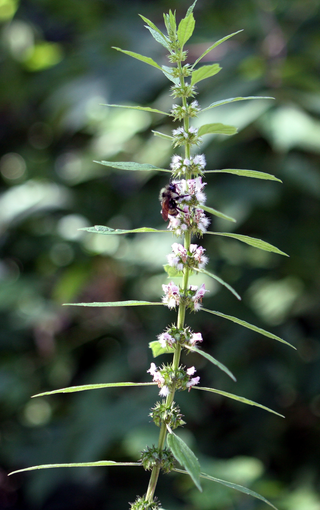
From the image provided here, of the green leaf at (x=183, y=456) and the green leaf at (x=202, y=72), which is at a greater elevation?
the green leaf at (x=202, y=72)

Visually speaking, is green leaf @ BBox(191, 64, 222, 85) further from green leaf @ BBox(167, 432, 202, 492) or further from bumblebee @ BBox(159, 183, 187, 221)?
green leaf @ BBox(167, 432, 202, 492)

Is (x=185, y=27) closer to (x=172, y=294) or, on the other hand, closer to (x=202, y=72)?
(x=202, y=72)

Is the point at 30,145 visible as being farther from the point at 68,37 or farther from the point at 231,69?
the point at 231,69

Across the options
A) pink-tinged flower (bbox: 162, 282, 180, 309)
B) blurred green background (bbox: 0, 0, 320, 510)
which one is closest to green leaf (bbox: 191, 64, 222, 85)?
pink-tinged flower (bbox: 162, 282, 180, 309)

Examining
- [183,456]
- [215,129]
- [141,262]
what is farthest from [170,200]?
[141,262]

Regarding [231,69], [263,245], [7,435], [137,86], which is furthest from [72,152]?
[263,245]

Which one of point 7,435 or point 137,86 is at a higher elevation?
point 137,86

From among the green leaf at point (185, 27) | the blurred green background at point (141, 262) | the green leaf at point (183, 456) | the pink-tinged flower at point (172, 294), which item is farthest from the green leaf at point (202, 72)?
the blurred green background at point (141, 262)

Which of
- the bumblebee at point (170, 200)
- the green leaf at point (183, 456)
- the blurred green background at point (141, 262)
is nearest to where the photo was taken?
the green leaf at point (183, 456)

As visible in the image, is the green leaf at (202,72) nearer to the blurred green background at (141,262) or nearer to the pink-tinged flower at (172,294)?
the pink-tinged flower at (172,294)
